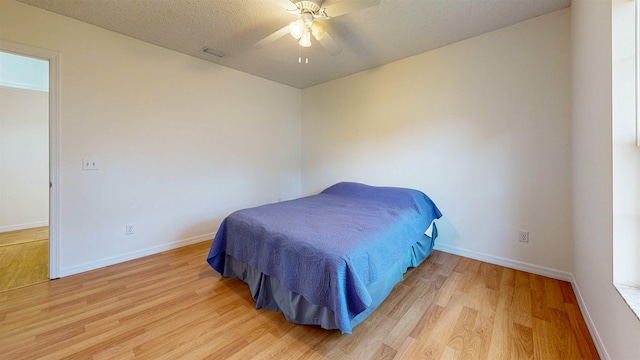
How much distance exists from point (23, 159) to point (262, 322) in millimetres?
4916

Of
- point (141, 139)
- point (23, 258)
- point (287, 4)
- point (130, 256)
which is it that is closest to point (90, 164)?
point (141, 139)

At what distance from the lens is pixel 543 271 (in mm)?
2150

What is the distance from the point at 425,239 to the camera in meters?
2.51

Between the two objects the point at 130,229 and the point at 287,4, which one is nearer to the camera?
the point at 287,4

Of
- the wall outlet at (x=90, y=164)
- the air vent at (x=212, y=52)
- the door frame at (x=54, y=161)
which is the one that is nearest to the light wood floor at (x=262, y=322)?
the door frame at (x=54, y=161)

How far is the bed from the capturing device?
1.35 metres

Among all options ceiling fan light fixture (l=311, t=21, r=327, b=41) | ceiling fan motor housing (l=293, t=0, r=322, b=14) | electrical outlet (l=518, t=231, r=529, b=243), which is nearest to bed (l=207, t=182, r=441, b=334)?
electrical outlet (l=518, t=231, r=529, b=243)

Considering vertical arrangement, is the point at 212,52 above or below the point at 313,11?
above

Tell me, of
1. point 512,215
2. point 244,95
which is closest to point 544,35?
point 512,215

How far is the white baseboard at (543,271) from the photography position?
1323 millimetres

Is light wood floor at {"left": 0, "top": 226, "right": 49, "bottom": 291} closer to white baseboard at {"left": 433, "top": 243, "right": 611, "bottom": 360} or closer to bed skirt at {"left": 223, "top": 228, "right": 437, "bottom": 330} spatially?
bed skirt at {"left": 223, "top": 228, "right": 437, "bottom": 330}

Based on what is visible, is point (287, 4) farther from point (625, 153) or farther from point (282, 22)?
point (625, 153)

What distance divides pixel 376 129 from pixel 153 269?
3.18 meters

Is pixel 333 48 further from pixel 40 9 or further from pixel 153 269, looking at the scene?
pixel 153 269
